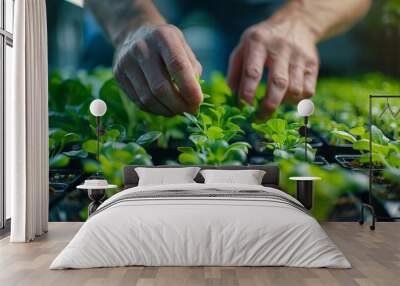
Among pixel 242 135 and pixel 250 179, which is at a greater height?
pixel 242 135

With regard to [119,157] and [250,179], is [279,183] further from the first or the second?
A: [119,157]

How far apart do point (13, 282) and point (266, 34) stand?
4.74m

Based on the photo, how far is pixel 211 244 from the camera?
4.72m

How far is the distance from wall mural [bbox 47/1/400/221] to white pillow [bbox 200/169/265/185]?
0.56m

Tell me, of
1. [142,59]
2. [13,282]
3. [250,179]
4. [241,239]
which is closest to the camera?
[13,282]

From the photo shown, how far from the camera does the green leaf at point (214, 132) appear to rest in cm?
765

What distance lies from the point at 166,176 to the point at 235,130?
118cm

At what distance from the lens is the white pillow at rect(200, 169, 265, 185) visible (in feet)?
22.8

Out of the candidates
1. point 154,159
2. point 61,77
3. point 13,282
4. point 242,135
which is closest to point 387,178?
point 242,135

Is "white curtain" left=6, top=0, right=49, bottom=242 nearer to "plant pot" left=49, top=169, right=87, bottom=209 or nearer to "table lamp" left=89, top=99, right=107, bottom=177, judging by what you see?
"table lamp" left=89, top=99, right=107, bottom=177

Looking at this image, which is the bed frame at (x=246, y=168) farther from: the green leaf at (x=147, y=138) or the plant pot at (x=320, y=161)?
the plant pot at (x=320, y=161)

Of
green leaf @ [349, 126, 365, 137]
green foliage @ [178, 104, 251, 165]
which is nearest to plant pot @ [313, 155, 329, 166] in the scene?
green leaf @ [349, 126, 365, 137]

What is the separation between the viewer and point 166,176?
7047 mm

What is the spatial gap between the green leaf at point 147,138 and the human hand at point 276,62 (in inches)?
45.0
